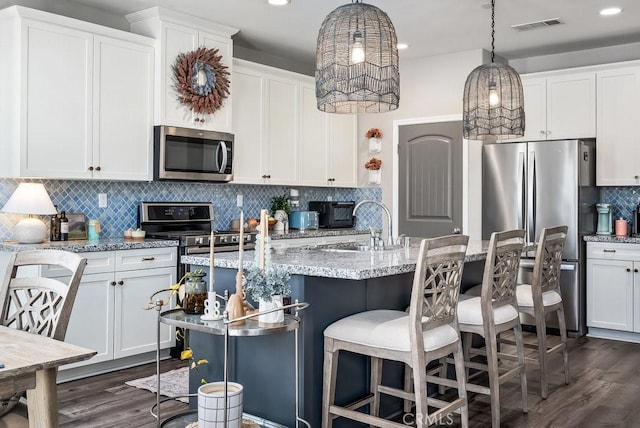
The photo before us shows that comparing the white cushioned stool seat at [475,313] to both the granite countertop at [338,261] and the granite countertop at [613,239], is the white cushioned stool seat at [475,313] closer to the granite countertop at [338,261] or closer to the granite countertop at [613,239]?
the granite countertop at [338,261]

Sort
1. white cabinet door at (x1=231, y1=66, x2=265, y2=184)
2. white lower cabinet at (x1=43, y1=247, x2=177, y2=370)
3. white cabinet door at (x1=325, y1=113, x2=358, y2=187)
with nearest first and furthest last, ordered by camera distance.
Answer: white lower cabinet at (x1=43, y1=247, x2=177, y2=370), white cabinet door at (x1=231, y1=66, x2=265, y2=184), white cabinet door at (x1=325, y1=113, x2=358, y2=187)

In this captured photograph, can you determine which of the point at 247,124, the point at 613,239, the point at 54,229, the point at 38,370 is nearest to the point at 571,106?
the point at 613,239

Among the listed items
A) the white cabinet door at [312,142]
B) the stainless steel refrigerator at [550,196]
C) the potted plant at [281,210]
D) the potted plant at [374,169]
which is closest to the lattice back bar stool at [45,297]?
the potted plant at [281,210]

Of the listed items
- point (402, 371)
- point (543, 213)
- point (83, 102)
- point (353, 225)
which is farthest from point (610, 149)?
point (83, 102)

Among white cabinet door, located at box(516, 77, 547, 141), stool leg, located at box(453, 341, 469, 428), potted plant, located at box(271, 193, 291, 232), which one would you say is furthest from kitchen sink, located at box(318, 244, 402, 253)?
white cabinet door, located at box(516, 77, 547, 141)

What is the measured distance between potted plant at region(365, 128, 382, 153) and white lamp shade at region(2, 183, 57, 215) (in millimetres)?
3567

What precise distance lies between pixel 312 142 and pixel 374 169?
0.81 metres

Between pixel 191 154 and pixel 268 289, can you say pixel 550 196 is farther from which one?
pixel 268 289

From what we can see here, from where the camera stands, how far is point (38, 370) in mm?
1674

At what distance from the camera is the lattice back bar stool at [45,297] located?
6.98 feet

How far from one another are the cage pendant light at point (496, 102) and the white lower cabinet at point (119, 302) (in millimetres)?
2367

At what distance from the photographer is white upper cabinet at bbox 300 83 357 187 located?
622 cm

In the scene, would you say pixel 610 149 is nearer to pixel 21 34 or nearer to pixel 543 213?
pixel 543 213

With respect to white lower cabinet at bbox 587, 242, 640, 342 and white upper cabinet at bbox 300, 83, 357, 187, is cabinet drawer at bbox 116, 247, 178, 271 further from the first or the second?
white lower cabinet at bbox 587, 242, 640, 342
